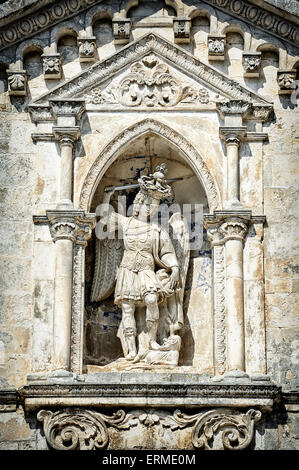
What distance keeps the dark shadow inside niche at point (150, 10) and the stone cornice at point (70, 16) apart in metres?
0.55

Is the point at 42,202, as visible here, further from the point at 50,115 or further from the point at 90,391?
the point at 90,391

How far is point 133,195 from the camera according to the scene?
63.9 feet

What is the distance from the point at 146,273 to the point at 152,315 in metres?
0.53

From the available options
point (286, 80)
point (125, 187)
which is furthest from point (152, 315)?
point (286, 80)

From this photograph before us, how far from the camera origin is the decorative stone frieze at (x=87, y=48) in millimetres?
19219

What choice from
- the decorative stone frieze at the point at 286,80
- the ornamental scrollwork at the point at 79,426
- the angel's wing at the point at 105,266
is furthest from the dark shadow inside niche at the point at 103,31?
the ornamental scrollwork at the point at 79,426

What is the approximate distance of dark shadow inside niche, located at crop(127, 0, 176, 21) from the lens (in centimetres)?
1958

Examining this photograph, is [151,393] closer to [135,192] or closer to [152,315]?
[152,315]

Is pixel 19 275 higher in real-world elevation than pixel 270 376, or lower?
higher

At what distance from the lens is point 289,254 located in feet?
60.6

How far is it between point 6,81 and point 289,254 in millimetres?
4198
